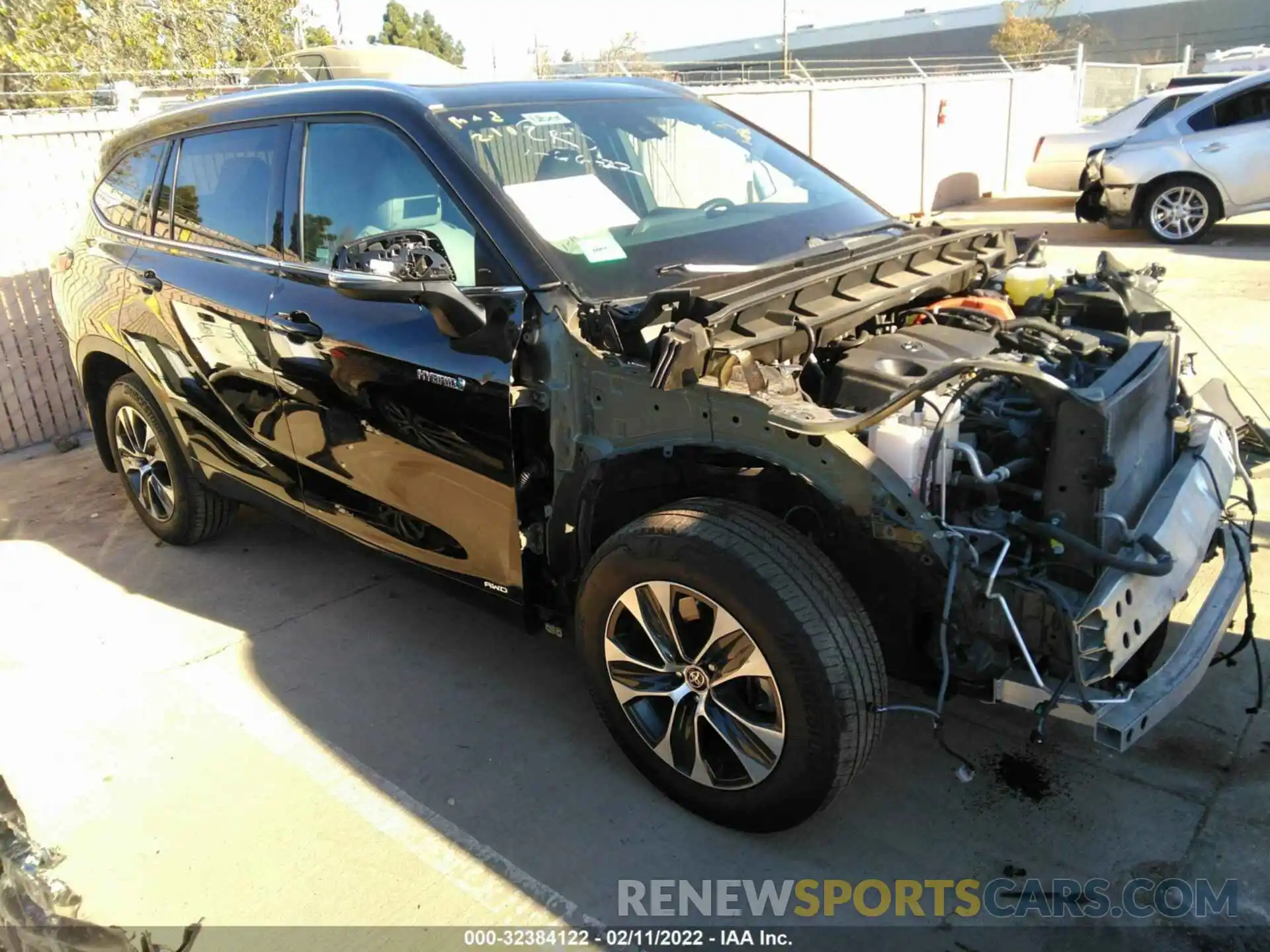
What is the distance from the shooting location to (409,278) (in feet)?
9.55

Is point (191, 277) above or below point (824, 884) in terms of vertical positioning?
above

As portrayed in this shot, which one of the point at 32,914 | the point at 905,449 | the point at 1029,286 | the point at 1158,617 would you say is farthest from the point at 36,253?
the point at 1158,617

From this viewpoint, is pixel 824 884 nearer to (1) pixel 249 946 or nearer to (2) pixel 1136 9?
(1) pixel 249 946

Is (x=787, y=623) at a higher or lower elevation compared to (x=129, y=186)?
lower

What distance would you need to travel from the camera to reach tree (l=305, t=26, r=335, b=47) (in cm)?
2466

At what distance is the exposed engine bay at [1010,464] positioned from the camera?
2336 millimetres

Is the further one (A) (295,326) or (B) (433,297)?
(A) (295,326)

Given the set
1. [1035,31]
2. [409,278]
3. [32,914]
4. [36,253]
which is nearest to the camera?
[32,914]

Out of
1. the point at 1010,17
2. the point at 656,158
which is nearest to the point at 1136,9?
the point at 1010,17

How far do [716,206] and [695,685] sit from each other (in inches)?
71.2

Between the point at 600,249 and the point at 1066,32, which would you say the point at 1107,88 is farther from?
the point at 1066,32

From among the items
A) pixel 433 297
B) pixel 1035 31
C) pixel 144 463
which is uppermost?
pixel 1035 31

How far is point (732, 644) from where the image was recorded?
2543 mm

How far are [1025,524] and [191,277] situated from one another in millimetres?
3290
